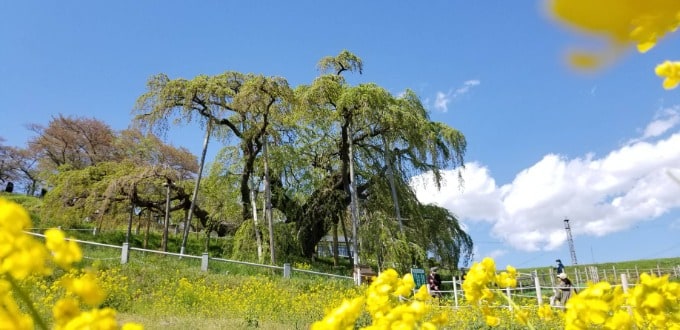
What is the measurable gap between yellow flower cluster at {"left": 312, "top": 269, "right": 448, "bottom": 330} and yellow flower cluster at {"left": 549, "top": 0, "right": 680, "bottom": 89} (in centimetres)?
72

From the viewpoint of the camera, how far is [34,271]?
645 millimetres

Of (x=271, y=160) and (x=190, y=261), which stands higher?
(x=271, y=160)

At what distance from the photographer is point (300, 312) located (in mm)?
7934

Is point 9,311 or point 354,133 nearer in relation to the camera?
point 9,311

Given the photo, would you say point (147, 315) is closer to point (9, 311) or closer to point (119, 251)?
point (119, 251)

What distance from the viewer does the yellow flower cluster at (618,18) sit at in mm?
282

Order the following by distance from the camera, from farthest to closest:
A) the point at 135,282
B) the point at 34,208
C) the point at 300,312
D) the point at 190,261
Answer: the point at 34,208 < the point at 190,261 < the point at 135,282 < the point at 300,312

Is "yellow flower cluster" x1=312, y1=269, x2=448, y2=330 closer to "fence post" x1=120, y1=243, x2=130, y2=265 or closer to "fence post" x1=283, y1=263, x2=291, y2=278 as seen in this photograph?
"fence post" x1=283, y1=263, x2=291, y2=278

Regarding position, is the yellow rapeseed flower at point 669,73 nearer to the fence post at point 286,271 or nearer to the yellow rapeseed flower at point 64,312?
the yellow rapeseed flower at point 64,312

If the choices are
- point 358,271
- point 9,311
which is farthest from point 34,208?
point 9,311

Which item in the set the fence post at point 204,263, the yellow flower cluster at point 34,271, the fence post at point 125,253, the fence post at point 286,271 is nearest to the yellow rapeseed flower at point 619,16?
the yellow flower cluster at point 34,271

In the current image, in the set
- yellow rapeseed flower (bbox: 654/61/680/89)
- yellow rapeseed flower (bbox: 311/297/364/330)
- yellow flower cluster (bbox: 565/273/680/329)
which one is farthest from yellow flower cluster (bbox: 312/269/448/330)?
yellow rapeseed flower (bbox: 654/61/680/89)

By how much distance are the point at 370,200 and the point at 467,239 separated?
384 centimetres

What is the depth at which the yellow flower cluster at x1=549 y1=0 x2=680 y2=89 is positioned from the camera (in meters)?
0.28
